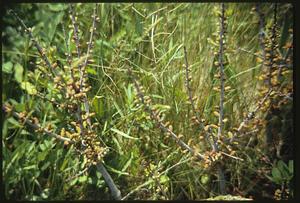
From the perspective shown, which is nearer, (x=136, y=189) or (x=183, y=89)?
(x=136, y=189)

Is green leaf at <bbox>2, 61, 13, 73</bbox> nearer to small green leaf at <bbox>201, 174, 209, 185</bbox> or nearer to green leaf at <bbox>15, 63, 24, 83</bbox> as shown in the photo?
green leaf at <bbox>15, 63, 24, 83</bbox>

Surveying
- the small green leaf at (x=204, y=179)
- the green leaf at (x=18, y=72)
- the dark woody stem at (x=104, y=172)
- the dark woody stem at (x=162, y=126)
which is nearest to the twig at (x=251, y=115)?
the dark woody stem at (x=162, y=126)

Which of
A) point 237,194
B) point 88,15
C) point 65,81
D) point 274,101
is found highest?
point 88,15

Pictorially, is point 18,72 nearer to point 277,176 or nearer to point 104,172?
point 104,172

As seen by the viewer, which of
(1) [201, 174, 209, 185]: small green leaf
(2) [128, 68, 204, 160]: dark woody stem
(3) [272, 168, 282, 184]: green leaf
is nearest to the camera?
(2) [128, 68, 204, 160]: dark woody stem

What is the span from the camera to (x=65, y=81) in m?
1.56

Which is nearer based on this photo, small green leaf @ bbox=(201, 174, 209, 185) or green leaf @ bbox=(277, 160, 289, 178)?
green leaf @ bbox=(277, 160, 289, 178)

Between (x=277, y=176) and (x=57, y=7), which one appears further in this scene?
(x=57, y=7)

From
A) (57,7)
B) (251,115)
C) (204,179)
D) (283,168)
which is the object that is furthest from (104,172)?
(57,7)

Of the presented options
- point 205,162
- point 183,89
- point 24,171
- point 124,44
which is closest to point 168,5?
point 124,44

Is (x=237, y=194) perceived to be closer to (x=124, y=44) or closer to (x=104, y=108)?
(x=104, y=108)

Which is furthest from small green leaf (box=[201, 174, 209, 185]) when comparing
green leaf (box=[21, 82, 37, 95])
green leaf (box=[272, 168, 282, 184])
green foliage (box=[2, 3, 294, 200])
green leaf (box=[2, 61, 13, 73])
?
green leaf (box=[2, 61, 13, 73])

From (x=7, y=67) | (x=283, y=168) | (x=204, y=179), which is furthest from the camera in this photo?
(x=7, y=67)

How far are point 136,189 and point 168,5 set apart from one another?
796mm
